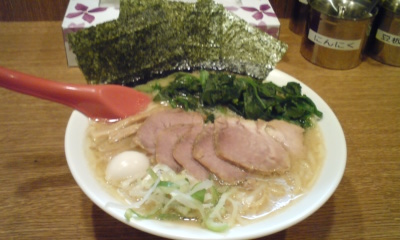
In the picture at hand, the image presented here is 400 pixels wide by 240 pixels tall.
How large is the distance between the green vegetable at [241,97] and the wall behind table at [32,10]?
88 centimetres

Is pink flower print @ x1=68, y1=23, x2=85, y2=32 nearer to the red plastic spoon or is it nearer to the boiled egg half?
the red plastic spoon

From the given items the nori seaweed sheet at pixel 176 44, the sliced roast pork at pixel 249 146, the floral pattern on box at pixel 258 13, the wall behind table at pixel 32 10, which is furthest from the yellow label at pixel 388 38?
the wall behind table at pixel 32 10

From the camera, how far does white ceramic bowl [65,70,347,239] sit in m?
0.76

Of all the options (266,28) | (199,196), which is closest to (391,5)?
(266,28)

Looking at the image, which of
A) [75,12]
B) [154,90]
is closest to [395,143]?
[154,90]

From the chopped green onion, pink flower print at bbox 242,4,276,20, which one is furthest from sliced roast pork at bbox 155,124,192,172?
pink flower print at bbox 242,4,276,20

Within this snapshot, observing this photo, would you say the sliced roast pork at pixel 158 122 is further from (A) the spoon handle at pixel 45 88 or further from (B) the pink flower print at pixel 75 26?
(B) the pink flower print at pixel 75 26

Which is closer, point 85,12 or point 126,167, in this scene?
point 126,167

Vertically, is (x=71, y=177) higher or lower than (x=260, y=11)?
lower

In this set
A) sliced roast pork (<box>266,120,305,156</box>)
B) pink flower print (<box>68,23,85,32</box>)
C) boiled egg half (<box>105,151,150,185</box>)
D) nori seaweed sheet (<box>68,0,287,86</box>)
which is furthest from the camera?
pink flower print (<box>68,23,85,32</box>)

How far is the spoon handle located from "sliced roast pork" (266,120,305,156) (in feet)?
1.54

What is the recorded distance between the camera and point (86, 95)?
1022 millimetres

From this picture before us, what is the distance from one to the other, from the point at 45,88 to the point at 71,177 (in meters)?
0.26

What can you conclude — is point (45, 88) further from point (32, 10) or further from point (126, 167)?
point (32, 10)
